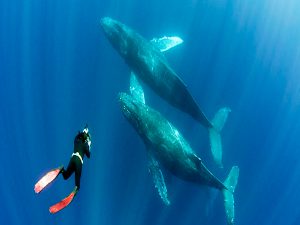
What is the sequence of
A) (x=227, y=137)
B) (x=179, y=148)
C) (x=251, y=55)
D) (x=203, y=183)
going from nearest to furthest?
1. (x=179, y=148)
2. (x=203, y=183)
3. (x=227, y=137)
4. (x=251, y=55)

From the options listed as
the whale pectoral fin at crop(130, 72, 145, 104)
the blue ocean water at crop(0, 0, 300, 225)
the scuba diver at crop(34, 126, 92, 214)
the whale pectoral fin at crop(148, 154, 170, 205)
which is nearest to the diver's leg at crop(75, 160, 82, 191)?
the scuba diver at crop(34, 126, 92, 214)

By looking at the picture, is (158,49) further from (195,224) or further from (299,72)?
(299,72)

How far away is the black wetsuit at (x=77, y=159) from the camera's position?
228 inches

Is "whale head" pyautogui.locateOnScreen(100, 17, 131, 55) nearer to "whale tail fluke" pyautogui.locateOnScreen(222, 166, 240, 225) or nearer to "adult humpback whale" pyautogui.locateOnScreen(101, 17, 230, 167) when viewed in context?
"adult humpback whale" pyautogui.locateOnScreen(101, 17, 230, 167)

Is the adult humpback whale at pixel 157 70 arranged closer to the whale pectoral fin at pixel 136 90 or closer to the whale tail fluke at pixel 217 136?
the whale tail fluke at pixel 217 136

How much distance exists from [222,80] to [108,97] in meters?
4.72

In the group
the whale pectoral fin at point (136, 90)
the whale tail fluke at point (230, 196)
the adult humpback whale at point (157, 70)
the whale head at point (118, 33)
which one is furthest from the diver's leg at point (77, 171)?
the whale tail fluke at point (230, 196)

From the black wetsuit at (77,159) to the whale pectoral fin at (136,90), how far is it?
8307mm

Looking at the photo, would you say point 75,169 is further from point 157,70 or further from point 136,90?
point 136,90

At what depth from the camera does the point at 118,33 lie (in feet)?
50.3

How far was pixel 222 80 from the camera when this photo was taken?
59.3 feet

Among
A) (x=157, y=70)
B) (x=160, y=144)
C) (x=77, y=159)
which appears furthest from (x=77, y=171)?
(x=157, y=70)

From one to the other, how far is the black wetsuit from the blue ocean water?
904 cm

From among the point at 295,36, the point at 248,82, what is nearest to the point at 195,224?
the point at 248,82
